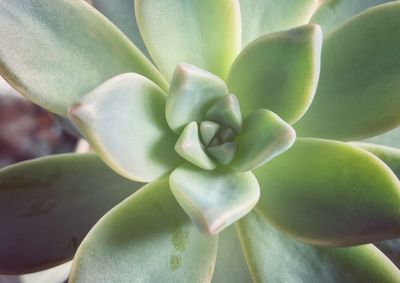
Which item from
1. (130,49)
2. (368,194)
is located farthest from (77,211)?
(368,194)

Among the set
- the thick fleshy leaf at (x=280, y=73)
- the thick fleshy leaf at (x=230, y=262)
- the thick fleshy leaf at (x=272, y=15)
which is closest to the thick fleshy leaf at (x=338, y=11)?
the thick fleshy leaf at (x=272, y=15)

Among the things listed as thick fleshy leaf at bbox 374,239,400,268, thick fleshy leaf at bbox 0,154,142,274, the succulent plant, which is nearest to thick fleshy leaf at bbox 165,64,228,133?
the succulent plant

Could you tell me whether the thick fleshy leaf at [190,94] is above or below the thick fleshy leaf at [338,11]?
above

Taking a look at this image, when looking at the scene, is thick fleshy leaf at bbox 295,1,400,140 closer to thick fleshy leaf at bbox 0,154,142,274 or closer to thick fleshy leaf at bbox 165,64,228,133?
thick fleshy leaf at bbox 165,64,228,133

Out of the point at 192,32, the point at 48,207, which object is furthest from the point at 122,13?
the point at 48,207

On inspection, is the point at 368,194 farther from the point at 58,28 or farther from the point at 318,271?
the point at 58,28

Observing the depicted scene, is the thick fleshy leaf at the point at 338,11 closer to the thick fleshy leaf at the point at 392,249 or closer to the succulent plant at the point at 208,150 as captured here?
the succulent plant at the point at 208,150

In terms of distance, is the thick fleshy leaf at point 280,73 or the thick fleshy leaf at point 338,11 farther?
the thick fleshy leaf at point 338,11
